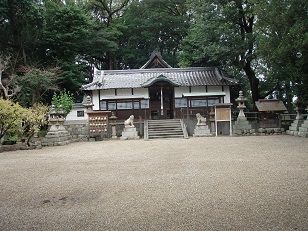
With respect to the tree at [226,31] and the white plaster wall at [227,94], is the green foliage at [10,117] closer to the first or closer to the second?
the tree at [226,31]

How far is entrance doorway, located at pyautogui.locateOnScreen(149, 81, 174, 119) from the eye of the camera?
2808 cm

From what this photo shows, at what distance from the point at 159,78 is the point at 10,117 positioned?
13.5 m

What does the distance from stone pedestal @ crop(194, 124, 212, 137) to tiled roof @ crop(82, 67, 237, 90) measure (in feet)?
20.6

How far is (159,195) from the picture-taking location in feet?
18.6

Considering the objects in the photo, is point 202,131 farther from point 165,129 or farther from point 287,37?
point 287,37

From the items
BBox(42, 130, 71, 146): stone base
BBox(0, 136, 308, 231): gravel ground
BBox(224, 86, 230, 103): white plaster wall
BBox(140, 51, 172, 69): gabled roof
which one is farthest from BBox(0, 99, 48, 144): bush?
BBox(140, 51, 172, 69): gabled roof

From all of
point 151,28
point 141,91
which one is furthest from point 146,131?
point 151,28

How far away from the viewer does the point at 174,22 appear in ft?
121

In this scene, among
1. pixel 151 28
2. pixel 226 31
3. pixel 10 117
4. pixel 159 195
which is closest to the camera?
pixel 159 195

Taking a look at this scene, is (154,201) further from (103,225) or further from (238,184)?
(238,184)

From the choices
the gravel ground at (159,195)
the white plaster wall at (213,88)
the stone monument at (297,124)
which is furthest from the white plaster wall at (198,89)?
the gravel ground at (159,195)

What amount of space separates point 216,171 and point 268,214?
3368 mm

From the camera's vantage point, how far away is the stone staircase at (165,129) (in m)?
20.7

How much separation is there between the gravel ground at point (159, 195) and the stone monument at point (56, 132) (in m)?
8.00
